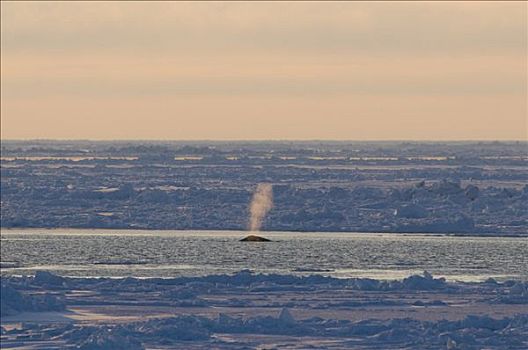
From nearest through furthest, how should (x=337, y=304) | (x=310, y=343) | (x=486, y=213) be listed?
(x=310, y=343) < (x=337, y=304) < (x=486, y=213)

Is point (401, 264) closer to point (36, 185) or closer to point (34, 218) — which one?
point (34, 218)

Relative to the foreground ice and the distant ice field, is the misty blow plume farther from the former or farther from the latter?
the foreground ice

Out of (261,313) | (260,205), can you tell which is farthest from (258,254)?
(260,205)

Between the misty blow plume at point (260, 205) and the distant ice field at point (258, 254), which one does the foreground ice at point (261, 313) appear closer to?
the distant ice field at point (258, 254)

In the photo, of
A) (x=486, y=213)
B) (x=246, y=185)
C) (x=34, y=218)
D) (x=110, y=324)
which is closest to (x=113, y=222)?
(x=34, y=218)

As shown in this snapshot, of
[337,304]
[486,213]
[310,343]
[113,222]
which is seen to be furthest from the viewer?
[486,213]

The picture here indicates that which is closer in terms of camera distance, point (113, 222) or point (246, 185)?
point (113, 222)
